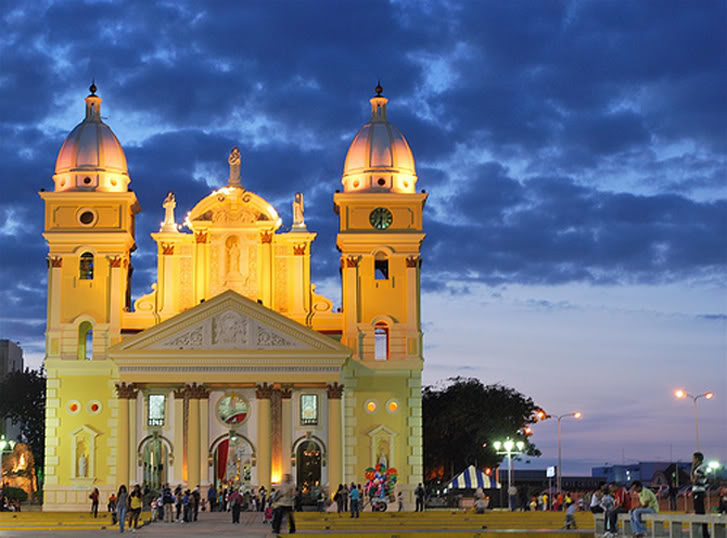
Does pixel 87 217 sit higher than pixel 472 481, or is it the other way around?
pixel 87 217

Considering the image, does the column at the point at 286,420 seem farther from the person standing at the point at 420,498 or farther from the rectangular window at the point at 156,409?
the person standing at the point at 420,498

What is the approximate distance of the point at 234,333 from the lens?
74938 mm

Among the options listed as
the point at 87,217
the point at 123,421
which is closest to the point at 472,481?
the point at 123,421

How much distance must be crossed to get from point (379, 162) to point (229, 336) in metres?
14.3

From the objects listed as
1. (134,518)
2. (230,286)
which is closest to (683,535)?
(134,518)

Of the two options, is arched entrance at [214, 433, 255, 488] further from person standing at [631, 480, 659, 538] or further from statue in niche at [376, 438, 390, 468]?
person standing at [631, 480, 659, 538]

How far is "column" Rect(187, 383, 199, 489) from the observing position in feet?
241

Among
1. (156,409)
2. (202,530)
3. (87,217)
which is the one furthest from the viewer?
(87,217)

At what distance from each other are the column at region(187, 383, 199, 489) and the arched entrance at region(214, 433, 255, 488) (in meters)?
2.08

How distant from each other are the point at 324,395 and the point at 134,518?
2649 centimetres

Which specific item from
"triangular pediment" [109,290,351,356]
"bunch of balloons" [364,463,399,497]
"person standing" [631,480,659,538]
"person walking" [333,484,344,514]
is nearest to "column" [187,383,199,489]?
"triangular pediment" [109,290,351,356]

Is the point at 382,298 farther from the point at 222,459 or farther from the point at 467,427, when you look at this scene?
the point at 467,427

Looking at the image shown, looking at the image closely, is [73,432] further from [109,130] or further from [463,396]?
[463,396]

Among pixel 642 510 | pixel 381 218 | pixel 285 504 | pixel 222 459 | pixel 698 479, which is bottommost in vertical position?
pixel 642 510
